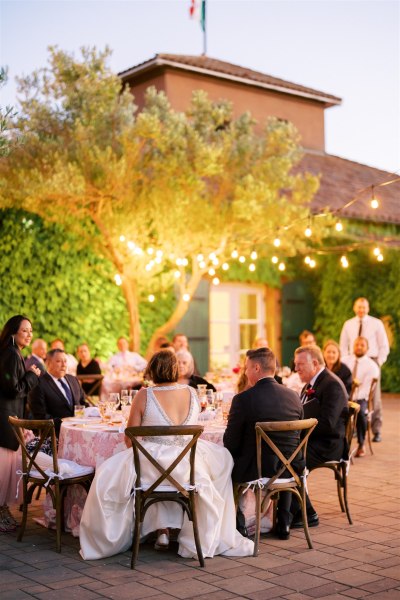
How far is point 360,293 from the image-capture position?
16.6 metres

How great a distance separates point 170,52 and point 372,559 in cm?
1462

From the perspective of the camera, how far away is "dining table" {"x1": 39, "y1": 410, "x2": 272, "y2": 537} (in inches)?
230

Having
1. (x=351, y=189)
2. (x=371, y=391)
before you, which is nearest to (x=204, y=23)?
(x=351, y=189)

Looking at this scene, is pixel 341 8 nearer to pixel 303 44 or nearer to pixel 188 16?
pixel 303 44

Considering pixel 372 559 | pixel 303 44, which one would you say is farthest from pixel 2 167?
pixel 372 559

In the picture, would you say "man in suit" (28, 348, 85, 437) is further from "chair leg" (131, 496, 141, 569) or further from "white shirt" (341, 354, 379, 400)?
"white shirt" (341, 354, 379, 400)

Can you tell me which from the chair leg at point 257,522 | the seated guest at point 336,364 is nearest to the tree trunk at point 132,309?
the seated guest at point 336,364

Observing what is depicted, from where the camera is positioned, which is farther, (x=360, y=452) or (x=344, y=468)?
(x=360, y=452)

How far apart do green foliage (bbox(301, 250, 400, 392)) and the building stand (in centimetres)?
39

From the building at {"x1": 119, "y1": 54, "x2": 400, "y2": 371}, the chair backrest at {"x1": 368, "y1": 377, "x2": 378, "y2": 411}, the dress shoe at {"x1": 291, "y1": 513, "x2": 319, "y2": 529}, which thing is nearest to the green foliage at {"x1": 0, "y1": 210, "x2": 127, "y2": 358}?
the building at {"x1": 119, "y1": 54, "x2": 400, "y2": 371}

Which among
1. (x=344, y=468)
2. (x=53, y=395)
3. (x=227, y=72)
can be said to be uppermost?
(x=227, y=72)

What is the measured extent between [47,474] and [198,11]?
55.7ft

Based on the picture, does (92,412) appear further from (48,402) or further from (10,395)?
(10,395)

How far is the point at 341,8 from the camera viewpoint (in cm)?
1034
